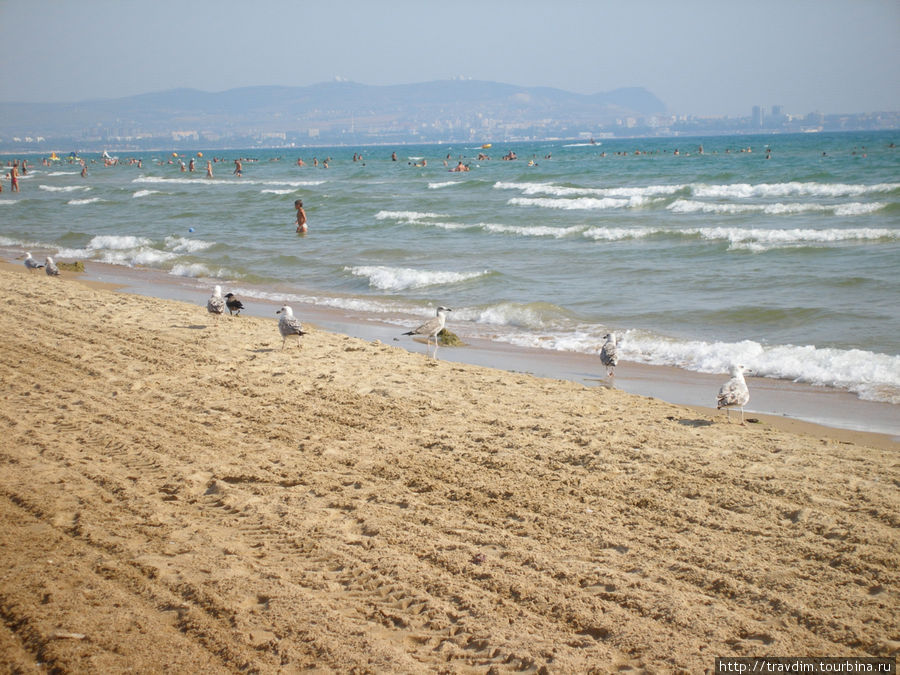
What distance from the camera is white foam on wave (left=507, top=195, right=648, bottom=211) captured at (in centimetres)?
2802

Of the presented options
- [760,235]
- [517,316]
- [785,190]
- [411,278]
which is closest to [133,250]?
[411,278]

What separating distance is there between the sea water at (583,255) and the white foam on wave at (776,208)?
0.29ft

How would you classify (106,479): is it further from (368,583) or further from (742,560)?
(742,560)

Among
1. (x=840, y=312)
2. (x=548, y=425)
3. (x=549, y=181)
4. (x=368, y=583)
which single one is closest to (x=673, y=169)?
(x=549, y=181)

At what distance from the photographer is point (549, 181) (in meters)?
38.3

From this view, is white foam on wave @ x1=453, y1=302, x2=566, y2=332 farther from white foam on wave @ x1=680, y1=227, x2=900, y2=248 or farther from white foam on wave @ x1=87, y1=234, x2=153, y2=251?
white foam on wave @ x1=87, y1=234, x2=153, y2=251

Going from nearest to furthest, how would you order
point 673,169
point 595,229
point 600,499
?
point 600,499 → point 595,229 → point 673,169

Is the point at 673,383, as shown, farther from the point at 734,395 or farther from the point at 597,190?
the point at 597,190

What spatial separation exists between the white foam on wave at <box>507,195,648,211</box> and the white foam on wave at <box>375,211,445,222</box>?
459 cm

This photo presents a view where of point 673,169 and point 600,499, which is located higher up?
point 673,169

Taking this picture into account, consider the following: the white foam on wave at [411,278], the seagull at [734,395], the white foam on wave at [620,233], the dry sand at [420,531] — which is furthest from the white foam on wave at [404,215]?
the seagull at [734,395]

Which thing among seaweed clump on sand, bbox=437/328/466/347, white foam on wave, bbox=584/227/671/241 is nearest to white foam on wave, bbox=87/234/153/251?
white foam on wave, bbox=584/227/671/241

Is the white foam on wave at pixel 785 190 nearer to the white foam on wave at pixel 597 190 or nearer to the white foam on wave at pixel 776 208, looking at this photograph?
the white foam on wave at pixel 597 190

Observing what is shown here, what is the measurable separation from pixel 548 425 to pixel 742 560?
2.43 m
